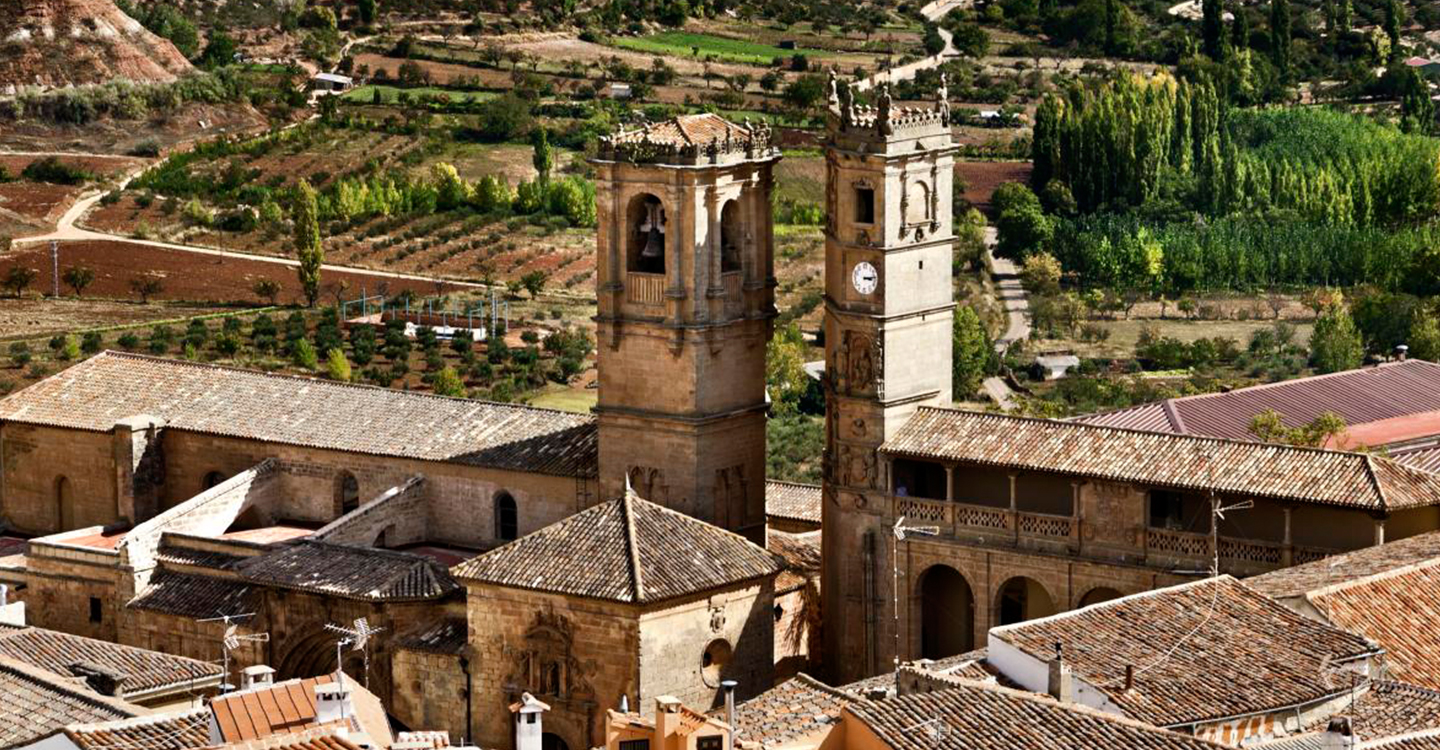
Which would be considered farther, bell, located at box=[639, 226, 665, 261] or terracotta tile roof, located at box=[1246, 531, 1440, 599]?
bell, located at box=[639, 226, 665, 261]

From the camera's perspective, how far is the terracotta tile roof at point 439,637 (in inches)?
2184

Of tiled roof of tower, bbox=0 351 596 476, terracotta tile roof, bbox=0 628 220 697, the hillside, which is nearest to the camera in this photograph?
terracotta tile roof, bbox=0 628 220 697

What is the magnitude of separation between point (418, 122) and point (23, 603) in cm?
5934

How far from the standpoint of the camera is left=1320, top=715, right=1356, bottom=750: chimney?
38969 mm

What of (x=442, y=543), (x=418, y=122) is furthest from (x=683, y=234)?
(x=418, y=122)

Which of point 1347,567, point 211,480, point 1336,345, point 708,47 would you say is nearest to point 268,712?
point 1347,567

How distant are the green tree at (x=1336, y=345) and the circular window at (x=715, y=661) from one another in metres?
39.7

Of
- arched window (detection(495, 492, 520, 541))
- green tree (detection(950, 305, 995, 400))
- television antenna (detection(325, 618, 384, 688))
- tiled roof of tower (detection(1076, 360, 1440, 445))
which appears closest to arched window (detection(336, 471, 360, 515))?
arched window (detection(495, 492, 520, 541))

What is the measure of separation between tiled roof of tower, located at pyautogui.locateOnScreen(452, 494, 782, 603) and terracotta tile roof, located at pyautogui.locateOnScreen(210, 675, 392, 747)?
975cm

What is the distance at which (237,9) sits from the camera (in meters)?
140

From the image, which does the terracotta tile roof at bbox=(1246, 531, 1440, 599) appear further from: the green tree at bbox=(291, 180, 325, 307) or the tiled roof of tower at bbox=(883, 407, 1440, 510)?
the green tree at bbox=(291, 180, 325, 307)

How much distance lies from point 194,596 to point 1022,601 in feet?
46.4

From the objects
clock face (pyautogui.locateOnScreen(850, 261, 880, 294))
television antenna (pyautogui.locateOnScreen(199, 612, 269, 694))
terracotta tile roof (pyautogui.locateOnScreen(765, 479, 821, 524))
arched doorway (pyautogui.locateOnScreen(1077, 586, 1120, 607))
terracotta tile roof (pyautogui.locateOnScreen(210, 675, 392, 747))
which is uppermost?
clock face (pyautogui.locateOnScreen(850, 261, 880, 294))

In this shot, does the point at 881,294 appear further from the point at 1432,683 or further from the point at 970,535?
the point at 1432,683
